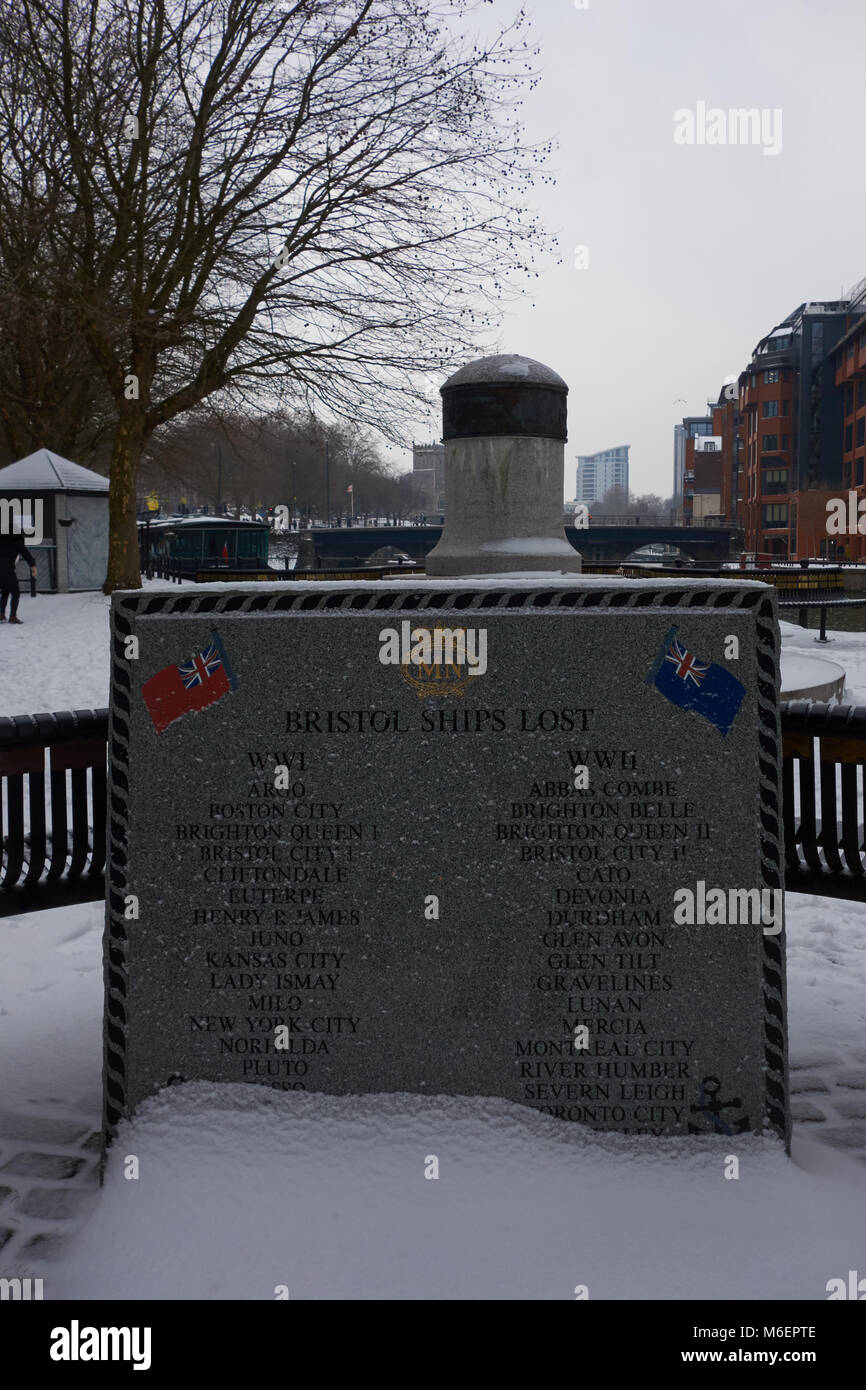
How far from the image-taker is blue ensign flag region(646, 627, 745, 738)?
12.7 ft

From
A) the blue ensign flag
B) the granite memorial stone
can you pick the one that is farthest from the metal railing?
the blue ensign flag

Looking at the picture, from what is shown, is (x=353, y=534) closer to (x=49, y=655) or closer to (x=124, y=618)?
(x=49, y=655)

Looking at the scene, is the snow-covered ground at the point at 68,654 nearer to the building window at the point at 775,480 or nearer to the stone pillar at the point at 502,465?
the stone pillar at the point at 502,465

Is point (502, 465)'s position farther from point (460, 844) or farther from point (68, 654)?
point (68, 654)

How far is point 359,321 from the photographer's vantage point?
22.2 m

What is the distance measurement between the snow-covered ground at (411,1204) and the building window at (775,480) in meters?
86.9

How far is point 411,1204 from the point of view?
143 inches

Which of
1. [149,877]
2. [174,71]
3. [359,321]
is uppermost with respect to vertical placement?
[174,71]

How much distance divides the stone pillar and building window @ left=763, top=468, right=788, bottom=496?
82443mm

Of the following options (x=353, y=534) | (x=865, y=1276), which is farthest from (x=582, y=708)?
(x=353, y=534)

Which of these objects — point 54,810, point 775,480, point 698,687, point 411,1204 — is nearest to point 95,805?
point 54,810

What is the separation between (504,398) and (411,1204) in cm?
580

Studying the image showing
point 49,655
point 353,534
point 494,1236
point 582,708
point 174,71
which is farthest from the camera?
point 353,534
